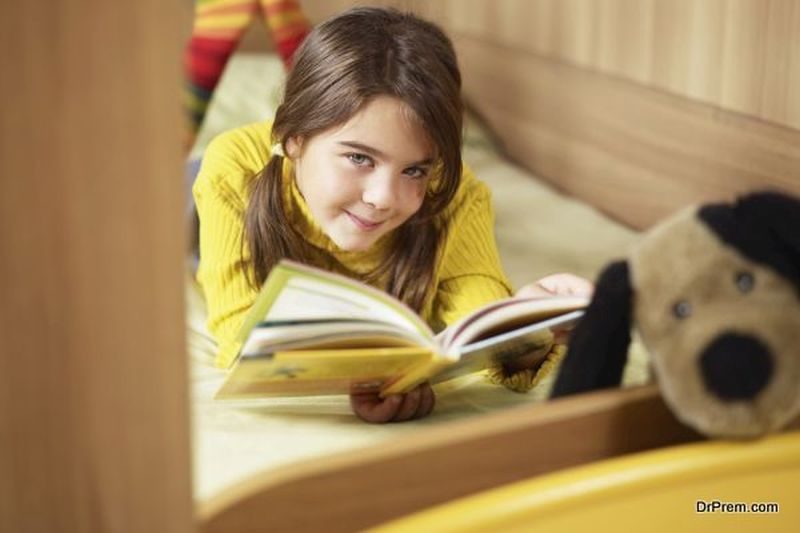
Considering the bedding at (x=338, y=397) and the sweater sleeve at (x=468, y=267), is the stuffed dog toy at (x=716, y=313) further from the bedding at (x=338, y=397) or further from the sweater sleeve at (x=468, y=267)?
the sweater sleeve at (x=468, y=267)

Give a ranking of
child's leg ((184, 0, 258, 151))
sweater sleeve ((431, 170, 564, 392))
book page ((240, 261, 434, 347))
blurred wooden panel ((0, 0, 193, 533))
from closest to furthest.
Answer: blurred wooden panel ((0, 0, 193, 533))
book page ((240, 261, 434, 347))
sweater sleeve ((431, 170, 564, 392))
child's leg ((184, 0, 258, 151))

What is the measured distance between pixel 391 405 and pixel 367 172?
10.2 inches

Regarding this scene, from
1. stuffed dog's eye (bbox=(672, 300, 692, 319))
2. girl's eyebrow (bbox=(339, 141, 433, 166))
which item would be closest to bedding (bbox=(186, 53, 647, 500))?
girl's eyebrow (bbox=(339, 141, 433, 166))

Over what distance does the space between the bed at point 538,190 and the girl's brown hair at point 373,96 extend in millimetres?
168

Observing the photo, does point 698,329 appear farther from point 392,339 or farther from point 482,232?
point 482,232

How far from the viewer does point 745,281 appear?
0.98 m

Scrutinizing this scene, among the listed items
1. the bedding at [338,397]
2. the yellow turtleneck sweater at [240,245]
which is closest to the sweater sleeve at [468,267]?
the yellow turtleneck sweater at [240,245]

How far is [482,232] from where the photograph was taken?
1567 millimetres

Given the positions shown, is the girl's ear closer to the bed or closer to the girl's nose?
the girl's nose

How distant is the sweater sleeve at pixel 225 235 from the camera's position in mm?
1413

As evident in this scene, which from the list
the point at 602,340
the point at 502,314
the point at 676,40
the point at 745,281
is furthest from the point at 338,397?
the point at 676,40

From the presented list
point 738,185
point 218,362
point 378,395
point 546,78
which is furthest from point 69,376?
point 546,78

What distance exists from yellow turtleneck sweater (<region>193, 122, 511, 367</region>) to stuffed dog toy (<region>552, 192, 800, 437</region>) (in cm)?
50

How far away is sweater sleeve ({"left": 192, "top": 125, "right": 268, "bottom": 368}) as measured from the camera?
141cm
